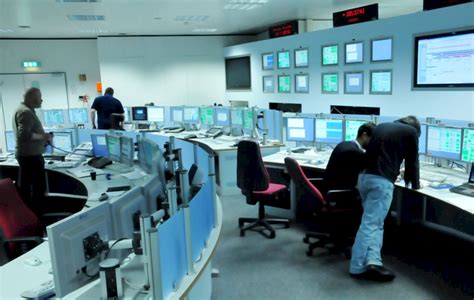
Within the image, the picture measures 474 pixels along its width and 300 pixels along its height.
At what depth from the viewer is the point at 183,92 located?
1008 cm

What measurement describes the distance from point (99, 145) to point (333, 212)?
293cm

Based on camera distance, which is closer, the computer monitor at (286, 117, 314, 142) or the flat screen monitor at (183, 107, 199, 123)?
the computer monitor at (286, 117, 314, 142)

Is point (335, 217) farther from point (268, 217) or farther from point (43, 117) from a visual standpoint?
point (43, 117)

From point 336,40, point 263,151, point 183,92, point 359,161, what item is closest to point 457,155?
point 359,161

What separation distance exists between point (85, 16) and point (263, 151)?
12.7 feet

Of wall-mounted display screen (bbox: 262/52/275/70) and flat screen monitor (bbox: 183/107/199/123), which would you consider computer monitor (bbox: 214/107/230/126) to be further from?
wall-mounted display screen (bbox: 262/52/275/70)

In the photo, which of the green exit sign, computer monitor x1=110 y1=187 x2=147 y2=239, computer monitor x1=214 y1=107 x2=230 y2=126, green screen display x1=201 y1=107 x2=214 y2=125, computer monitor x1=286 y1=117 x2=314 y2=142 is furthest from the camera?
the green exit sign

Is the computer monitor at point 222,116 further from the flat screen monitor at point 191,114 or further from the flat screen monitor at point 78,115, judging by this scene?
the flat screen monitor at point 78,115

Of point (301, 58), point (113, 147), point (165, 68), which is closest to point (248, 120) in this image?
point (113, 147)

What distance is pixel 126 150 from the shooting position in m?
4.30

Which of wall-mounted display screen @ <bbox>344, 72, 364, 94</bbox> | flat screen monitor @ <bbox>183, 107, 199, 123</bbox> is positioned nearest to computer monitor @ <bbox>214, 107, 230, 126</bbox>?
flat screen monitor @ <bbox>183, 107, 199, 123</bbox>

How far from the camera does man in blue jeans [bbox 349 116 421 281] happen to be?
9.66 feet

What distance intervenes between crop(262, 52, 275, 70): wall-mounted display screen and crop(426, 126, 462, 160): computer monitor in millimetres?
5353

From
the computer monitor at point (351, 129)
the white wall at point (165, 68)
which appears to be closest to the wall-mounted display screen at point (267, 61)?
the white wall at point (165, 68)
